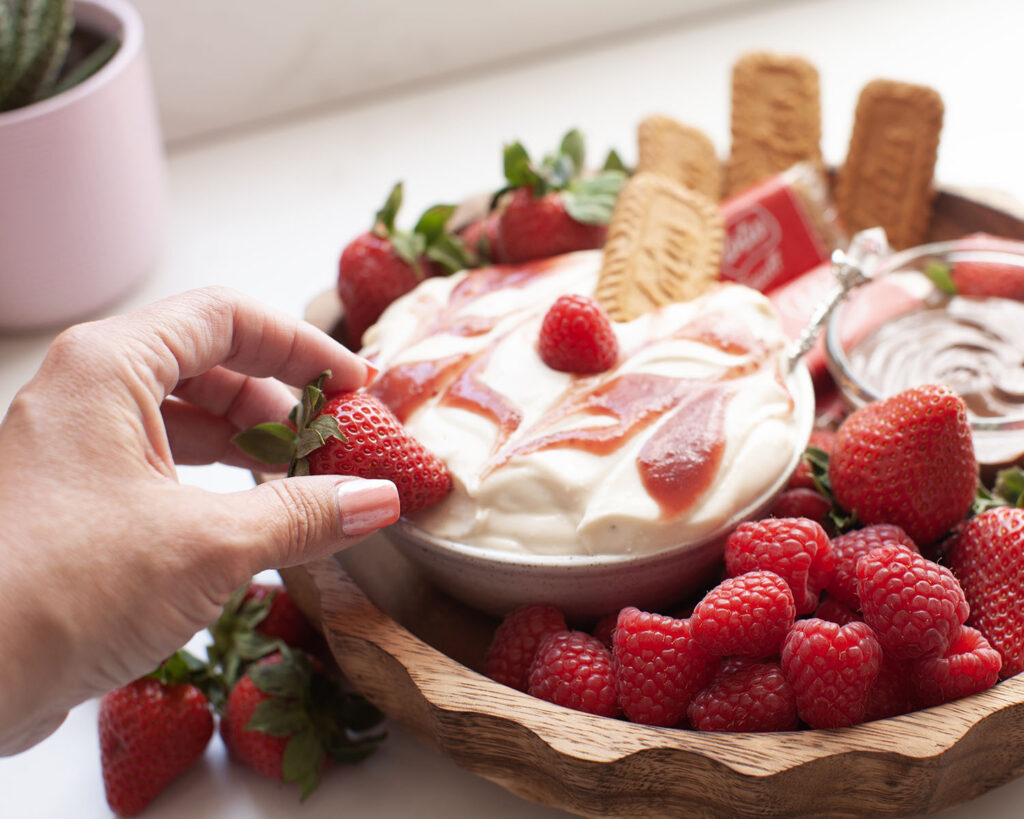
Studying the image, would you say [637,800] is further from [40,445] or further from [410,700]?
[40,445]

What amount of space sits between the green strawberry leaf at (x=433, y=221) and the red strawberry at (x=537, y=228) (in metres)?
0.09

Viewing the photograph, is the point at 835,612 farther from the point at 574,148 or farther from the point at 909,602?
the point at 574,148

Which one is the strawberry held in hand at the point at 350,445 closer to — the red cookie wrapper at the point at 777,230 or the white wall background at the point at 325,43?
the red cookie wrapper at the point at 777,230

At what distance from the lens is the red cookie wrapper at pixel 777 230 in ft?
6.00

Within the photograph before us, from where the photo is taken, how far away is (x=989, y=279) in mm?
1727

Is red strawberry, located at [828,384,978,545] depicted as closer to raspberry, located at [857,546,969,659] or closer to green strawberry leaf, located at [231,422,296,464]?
raspberry, located at [857,546,969,659]

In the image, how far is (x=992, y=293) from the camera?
173cm

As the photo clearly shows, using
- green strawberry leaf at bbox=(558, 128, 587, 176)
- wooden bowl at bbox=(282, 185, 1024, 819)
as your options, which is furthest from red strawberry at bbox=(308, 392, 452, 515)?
green strawberry leaf at bbox=(558, 128, 587, 176)

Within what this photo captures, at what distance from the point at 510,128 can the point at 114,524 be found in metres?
1.89

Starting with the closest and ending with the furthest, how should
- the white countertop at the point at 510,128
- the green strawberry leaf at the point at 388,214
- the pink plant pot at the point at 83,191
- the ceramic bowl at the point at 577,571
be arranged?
the ceramic bowl at the point at 577,571 < the green strawberry leaf at the point at 388,214 < the pink plant pot at the point at 83,191 < the white countertop at the point at 510,128

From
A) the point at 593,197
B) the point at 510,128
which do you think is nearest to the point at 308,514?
the point at 593,197

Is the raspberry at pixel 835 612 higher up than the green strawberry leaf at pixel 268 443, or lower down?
lower down

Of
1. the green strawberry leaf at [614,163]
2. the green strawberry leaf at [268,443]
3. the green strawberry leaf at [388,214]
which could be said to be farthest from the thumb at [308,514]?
the green strawberry leaf at [614,163]

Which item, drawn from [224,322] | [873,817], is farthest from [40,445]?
[873,817]
